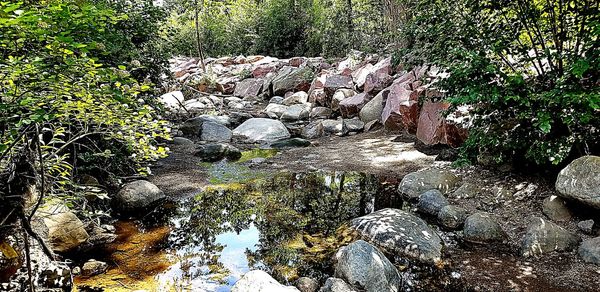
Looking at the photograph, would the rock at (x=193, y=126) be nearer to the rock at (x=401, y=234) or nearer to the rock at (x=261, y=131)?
the rock at (x=261, y=131)

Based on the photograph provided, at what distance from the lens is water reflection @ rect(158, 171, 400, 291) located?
351 centimetres

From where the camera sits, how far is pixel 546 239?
3.55 metres

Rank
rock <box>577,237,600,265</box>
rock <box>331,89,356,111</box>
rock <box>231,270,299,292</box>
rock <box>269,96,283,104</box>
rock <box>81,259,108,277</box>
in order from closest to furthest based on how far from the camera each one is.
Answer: rock <box>231,270,299,292</box> → rock <box>577,237,600,265</box> → rock <box>81,259,108,277</box> → rock <box>331,89,356,111</box> → rock <box>269,96,283,104</box>

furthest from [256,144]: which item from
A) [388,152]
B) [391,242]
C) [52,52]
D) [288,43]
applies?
[288,43]

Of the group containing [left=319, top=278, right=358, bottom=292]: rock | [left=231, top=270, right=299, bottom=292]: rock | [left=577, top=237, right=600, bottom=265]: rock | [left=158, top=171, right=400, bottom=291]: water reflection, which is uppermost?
[left=231, top=270, right=299, bottom=292]: rock

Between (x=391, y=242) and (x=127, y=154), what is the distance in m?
3.53

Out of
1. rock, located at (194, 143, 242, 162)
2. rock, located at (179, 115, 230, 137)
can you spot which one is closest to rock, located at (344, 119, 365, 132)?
rock, located at (194, 143, 242, 162)

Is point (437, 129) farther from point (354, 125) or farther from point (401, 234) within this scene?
point (401, 234)

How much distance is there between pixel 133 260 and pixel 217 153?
401 cm

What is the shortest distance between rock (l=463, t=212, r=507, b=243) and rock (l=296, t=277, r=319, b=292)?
5.36 ft

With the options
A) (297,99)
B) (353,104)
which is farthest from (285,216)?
(297,99)

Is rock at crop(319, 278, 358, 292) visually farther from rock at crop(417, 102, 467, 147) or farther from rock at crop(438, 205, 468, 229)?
rock at crop(417, 102, 467, 147)

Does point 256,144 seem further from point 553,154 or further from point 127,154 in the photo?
point 553,154

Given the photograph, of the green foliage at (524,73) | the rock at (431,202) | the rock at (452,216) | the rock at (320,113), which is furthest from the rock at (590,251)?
the rock at (320,113)
